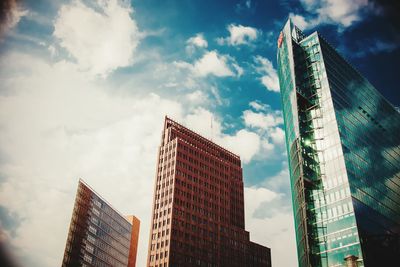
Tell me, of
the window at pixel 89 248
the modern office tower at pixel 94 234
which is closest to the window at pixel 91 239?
the modern office tower at pixel 94 234

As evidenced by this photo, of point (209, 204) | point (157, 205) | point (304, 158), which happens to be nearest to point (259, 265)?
point (209, 204)

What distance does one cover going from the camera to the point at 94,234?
15562 cm

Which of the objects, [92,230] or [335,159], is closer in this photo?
[335,159]

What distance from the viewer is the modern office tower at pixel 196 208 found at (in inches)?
5310

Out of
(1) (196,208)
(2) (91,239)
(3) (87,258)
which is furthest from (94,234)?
(1) (196,208)

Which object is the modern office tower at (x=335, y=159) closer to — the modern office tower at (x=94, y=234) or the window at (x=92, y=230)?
the modern office tower at (x=94, y=234)

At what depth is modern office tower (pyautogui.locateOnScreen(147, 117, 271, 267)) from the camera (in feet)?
443

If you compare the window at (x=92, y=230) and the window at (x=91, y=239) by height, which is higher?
the window at (x=92, y=230)

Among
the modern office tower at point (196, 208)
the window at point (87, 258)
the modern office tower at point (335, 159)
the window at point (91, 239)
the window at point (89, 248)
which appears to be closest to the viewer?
the modern office tower at point (335, 159)

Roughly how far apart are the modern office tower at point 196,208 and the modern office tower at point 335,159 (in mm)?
55440

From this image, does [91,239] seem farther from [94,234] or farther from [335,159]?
[335,159]

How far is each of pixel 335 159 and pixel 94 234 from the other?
372 feet

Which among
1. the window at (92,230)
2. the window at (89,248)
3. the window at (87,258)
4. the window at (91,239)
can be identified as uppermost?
the window at (92,230)

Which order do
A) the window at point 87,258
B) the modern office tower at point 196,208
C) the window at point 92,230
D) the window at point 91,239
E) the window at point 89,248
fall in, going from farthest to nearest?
the window at point 92,230 < the window at point 91,239 < the window at point 89,248 < the window at point 87,258 < the modern office tower at point 196,208
